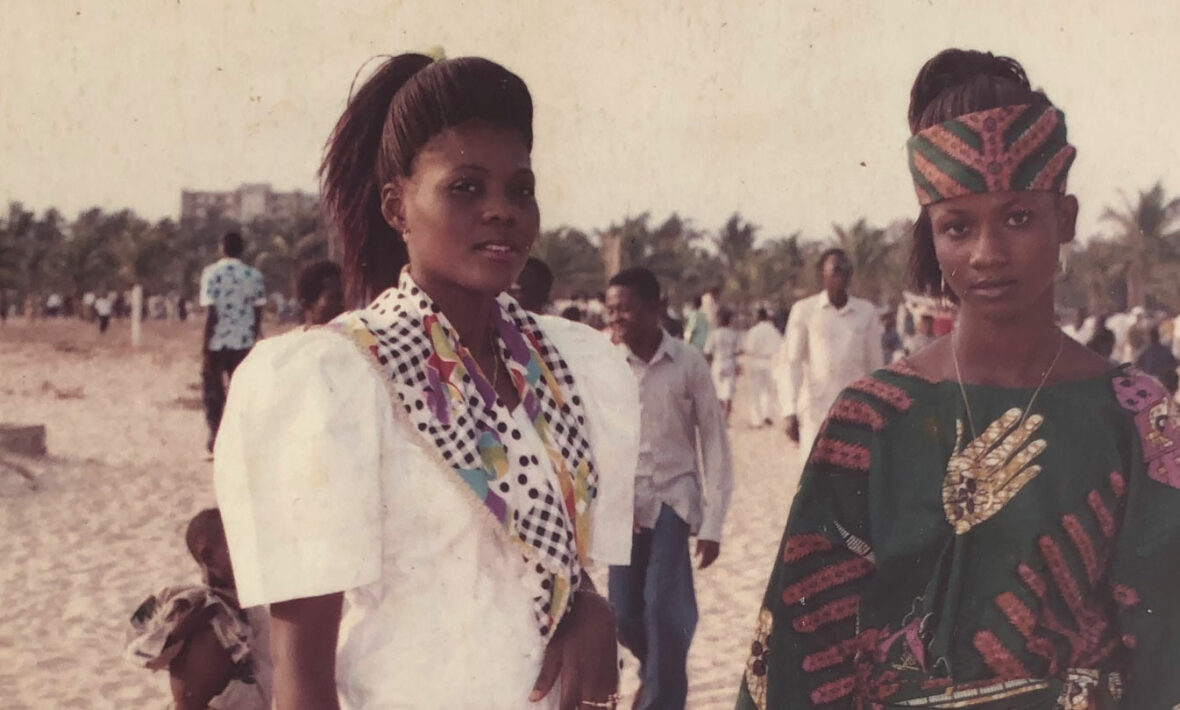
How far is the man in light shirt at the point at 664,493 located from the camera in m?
4.87

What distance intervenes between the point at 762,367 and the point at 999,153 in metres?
15.1

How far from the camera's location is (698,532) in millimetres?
5145

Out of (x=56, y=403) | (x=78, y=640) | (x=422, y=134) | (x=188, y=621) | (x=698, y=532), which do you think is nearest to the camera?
(x=422, y=134)

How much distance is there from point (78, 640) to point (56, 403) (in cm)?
1294

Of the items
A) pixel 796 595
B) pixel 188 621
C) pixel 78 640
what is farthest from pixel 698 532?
pixel 78 640

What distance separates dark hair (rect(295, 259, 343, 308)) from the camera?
16.1 ft

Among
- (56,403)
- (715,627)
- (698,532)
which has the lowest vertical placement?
(715,627)

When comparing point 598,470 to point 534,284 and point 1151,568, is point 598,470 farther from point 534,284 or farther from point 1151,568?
point 534,284

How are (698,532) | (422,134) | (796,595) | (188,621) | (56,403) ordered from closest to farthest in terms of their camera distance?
(422,134), (796,595), (188,621), (698,532), (56,403)

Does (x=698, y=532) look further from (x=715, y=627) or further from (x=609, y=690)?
(x=609, y=690)

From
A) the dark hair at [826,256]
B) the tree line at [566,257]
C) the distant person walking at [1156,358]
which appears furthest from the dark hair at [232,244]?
A: the tree line at [566,257]

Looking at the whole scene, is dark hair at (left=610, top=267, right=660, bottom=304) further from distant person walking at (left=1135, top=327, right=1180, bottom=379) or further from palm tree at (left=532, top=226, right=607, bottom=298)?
palm tree at (left=532, top=226, right=607, bottom=298)

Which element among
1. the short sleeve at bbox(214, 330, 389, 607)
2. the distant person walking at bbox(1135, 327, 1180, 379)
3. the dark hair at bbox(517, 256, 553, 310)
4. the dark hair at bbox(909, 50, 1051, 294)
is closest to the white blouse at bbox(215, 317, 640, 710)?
the short sleeve at bbox(214, 330, 389, 607)

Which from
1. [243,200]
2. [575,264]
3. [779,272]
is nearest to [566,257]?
[575,264]
